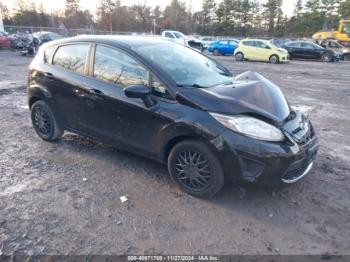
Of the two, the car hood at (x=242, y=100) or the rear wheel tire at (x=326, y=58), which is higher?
the car hood at (x=242, y=100)

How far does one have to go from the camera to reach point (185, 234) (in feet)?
9.25

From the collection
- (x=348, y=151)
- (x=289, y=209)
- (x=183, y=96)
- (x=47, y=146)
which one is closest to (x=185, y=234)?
(x=289, y=209)

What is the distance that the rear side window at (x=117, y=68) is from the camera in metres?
3.54

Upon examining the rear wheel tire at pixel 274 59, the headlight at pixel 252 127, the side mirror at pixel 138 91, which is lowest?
the rear wheel tire at pixel 274 59

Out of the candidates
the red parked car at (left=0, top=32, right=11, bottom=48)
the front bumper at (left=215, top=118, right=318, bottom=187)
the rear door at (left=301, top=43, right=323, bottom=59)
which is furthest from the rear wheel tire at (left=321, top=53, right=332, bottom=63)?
the red parked car at (left=0, top=32, right=11, bottom=48)

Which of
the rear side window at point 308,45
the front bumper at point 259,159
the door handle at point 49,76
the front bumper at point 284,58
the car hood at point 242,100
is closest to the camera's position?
the front bumper at point 259,159

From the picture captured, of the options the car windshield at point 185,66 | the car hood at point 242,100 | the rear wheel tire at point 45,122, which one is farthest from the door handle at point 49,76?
the car hood at point 242,100

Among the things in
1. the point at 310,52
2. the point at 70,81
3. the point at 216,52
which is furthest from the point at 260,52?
the point at 70,81

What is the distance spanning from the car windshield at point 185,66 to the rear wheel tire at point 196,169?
73 centimetres

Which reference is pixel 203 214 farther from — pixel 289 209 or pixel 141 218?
pixel 289 209

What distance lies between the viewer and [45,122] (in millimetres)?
4793

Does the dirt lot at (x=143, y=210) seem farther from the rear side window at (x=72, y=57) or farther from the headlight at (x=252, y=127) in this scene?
the rear side window at (x=72, y=57)

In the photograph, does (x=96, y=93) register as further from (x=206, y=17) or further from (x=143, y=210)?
(x=206, y=17)

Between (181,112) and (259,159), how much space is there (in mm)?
943
